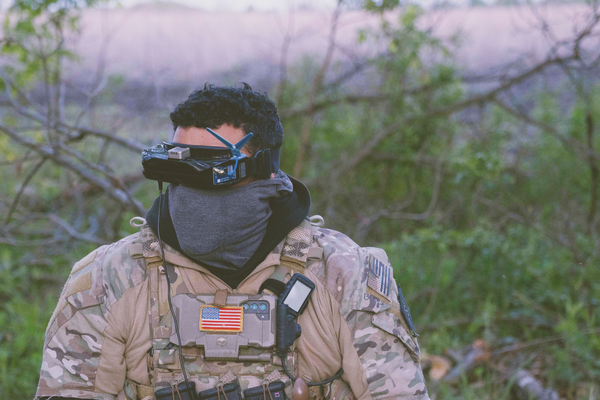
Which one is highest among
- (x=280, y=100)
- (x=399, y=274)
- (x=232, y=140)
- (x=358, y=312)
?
(x=280, y=100)

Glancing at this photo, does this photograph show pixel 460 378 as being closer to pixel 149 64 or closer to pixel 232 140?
pixel 232 140

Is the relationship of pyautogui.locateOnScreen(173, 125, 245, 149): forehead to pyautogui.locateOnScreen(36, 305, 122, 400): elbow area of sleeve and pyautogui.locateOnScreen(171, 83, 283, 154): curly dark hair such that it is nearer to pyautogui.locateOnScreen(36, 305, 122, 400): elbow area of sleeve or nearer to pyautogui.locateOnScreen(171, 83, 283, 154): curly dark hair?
pyautogui.locateOnScreen(171, 83, 283, 154): curly dark hair

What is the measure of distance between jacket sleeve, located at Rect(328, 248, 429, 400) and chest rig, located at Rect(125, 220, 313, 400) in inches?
8.1

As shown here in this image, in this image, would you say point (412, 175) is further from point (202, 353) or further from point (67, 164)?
point (202, 353)

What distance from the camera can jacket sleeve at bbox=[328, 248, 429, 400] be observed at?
1.81 meters

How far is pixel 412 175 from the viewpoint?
19.4ft

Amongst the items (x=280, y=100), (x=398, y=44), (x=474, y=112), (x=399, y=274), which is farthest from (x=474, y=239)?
(x=474, y=112)

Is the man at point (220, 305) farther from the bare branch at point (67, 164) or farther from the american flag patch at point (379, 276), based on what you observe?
the bare branch at point (67, 164)

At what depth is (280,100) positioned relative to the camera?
5.91 metres

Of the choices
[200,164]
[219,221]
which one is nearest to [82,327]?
[219,221]

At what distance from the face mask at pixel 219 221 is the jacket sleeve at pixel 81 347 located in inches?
15.4

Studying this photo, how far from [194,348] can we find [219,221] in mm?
503

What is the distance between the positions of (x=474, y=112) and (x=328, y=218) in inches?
178

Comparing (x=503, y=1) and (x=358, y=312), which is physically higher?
(x=503, y=1)
